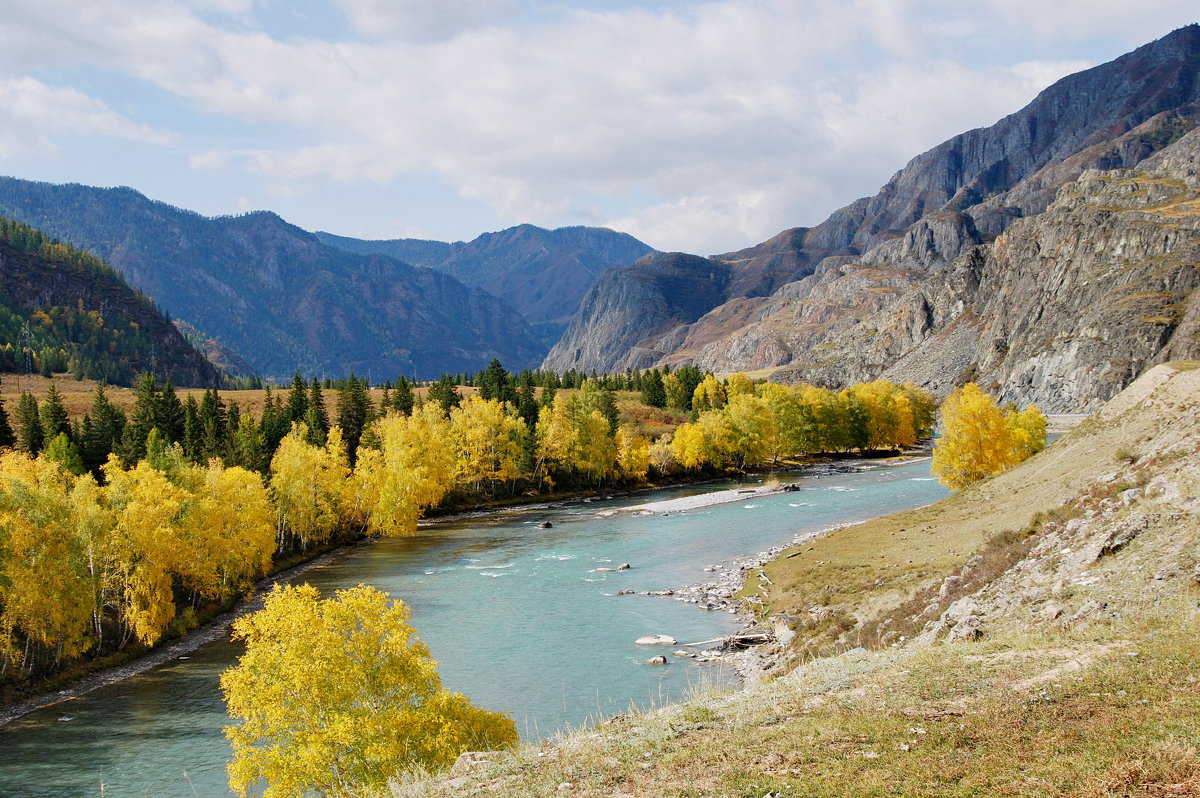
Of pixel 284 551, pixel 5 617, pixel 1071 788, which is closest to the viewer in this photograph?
pixel 1071 788

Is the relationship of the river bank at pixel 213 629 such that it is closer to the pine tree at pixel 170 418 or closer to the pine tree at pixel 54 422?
the pine tree at pixel 170 418

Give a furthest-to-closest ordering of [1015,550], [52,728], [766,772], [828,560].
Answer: [828,560], [52,728], [1015,550], [766,772]

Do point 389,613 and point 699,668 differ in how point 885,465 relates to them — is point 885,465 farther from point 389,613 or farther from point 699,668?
point 389,613

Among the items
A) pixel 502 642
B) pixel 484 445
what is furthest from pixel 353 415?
pixel 502 642

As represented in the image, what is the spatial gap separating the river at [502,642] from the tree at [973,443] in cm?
863

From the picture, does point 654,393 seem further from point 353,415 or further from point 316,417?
point 316,417

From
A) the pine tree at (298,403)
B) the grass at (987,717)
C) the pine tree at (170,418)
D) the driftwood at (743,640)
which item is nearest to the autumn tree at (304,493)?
the pine tree at (170,418)

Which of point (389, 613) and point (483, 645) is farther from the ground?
point (389, 613)

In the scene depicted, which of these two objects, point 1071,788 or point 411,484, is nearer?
point 1071,788

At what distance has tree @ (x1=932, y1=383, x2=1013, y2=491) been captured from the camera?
7394 cm

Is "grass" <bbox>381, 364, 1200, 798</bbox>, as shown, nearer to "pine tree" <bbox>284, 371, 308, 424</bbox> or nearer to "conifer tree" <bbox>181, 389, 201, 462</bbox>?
"conifer tree" <bbox>181, 389, 201, 462</bbox>

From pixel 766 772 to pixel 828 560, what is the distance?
137 feet

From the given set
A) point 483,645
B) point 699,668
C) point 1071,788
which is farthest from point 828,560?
point 1071,788

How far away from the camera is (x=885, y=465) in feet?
447
